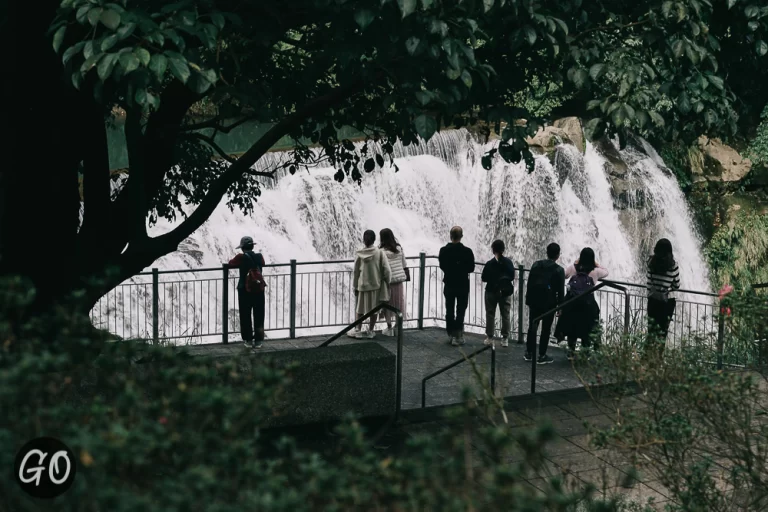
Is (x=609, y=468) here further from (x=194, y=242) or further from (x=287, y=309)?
(x=194, y=242)

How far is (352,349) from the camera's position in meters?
9.72

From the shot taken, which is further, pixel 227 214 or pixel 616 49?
pixel 227 214

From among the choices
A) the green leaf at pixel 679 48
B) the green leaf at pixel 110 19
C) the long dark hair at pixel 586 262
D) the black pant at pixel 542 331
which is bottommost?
the black pant at pixel 542 331

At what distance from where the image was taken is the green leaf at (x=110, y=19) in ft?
19.3

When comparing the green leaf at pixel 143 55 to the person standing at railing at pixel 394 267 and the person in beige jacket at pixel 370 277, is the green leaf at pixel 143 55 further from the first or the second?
the person standing at railing at pixel 394 267

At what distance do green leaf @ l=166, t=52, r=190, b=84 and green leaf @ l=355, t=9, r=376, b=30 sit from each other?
3.49 feet

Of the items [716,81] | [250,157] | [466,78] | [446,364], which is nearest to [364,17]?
[466,78]

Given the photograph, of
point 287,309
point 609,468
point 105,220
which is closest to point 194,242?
point 287,309

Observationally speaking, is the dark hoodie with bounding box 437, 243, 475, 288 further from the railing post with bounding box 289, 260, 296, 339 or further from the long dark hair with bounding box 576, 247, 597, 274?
the railing post with bounding box 289, 260, 296, 339

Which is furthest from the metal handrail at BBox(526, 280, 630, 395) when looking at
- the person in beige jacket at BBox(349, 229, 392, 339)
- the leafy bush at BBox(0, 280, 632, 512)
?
the leafy bush at BBox(0, 280, 632, 512)

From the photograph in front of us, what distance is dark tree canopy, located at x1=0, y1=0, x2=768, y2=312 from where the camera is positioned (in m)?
6.38

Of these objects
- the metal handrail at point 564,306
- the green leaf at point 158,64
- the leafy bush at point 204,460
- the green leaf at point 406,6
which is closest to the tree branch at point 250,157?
the green leaf at point 406,6

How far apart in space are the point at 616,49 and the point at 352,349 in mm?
3659

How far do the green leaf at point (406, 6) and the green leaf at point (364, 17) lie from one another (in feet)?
0.83
